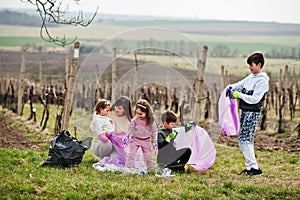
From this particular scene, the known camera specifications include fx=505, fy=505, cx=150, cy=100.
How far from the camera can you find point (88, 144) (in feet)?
26.1

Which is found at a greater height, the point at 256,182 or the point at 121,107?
the point at 121,107

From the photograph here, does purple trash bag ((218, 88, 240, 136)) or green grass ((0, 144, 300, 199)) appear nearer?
green grass ((0, 144, 300, 199))

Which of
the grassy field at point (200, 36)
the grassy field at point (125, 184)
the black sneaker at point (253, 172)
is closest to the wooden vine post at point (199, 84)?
the grassy field at point (125, 184)

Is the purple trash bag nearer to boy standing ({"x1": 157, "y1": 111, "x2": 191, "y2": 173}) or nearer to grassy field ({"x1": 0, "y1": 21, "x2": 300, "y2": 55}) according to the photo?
boy standing ({"x1": 157, "y1": 111, "x2": 191, "y2": 173})

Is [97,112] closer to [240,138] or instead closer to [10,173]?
[10,173]

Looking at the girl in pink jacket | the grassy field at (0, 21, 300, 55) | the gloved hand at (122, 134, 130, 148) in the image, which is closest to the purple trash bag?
the girl in pink jacket

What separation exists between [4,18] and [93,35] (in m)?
14.2

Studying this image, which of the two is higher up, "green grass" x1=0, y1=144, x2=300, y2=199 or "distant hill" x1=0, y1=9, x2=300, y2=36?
"distant hill" x1=0, y1=9, x2=300, y2=36

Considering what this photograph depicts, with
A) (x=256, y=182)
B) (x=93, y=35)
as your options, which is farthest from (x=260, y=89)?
(x=93, y=35)

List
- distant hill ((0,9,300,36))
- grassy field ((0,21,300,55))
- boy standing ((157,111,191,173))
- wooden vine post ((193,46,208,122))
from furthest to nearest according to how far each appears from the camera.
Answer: distant hill ((0,9,300,36)) < grassy field ((0,21,300,55)) < wooden vine post ((193,46,208,122)) < boy standing ((157,111,191,173))

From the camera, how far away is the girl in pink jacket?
7.59 m

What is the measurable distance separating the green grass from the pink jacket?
582 millimetres

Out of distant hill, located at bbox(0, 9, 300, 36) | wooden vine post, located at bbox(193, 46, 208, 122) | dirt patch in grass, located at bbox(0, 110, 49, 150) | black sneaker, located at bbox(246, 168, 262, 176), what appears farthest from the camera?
distant hill, located at bbox(0, 9, 300, 36)

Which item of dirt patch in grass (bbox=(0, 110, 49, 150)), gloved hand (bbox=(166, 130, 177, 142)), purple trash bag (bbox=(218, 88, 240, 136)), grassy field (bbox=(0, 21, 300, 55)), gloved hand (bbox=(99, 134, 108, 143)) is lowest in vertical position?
dirt patch in grass (bbox=(0, 110, 49, 150))
